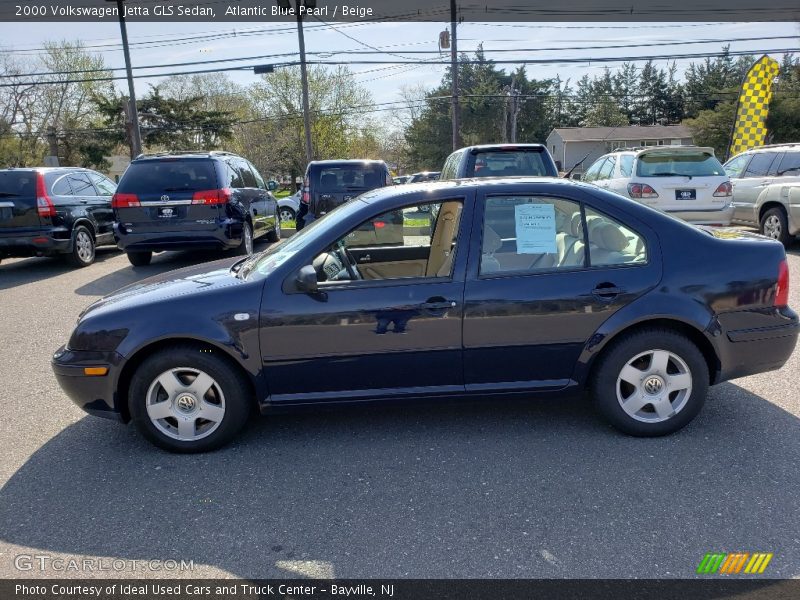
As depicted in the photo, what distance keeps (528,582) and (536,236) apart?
198 cm

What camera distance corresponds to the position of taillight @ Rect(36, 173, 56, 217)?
9641mm

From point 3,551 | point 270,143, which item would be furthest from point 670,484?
point 270,143

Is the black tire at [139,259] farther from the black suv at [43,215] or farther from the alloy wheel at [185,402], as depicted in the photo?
the alloy wheel at [185,402]

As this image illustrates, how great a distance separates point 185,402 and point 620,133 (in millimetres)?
62409

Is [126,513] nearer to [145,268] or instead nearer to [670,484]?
[670,484]

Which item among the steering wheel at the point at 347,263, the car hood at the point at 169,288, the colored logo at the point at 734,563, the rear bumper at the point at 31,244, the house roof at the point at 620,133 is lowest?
the colored logo at the point at 734,563

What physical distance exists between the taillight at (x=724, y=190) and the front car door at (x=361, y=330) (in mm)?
7629

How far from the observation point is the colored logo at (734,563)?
7.98 ft

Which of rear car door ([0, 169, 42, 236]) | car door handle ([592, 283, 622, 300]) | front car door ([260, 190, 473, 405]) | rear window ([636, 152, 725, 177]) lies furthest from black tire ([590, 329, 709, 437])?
rear car door ([0, 169, 42, 236])

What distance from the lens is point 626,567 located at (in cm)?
246

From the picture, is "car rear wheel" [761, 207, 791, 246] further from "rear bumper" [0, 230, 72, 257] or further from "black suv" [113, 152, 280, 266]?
"rear bumper" [0, 230, 72, 257]

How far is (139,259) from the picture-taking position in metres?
10.4

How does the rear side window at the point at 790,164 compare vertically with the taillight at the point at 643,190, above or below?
above

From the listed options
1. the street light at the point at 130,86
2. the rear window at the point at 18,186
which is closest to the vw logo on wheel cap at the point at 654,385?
the rear window at the point at 18,186
